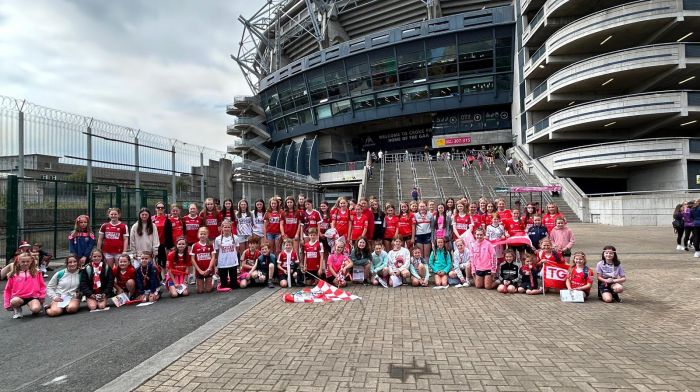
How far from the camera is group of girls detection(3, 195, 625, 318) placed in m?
6.66

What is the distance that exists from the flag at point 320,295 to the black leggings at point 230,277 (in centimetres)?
164

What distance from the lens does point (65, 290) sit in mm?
6449

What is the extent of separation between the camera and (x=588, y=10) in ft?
98.8

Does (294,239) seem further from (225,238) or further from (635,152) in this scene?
(635,152)

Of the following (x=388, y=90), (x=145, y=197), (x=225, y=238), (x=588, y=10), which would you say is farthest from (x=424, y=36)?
(x=225, y=238)

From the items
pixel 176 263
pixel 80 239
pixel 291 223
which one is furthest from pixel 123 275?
pixel 291 223

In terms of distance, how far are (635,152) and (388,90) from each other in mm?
27056

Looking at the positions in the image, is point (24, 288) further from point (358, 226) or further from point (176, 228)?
point (358, 226)

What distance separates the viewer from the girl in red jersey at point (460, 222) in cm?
929

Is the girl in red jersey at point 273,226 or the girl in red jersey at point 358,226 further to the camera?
the girl in red jersey at point 273,226

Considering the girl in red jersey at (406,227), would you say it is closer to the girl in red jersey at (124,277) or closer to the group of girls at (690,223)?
the girl in red jersey at (124,277)

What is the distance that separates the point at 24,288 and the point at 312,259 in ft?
16.5

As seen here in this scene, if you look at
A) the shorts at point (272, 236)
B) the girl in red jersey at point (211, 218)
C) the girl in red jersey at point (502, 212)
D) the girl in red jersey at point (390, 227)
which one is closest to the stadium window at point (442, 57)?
the girl in red jersey at point (502, 212)

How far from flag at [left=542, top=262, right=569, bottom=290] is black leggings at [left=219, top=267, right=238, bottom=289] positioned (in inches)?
252
